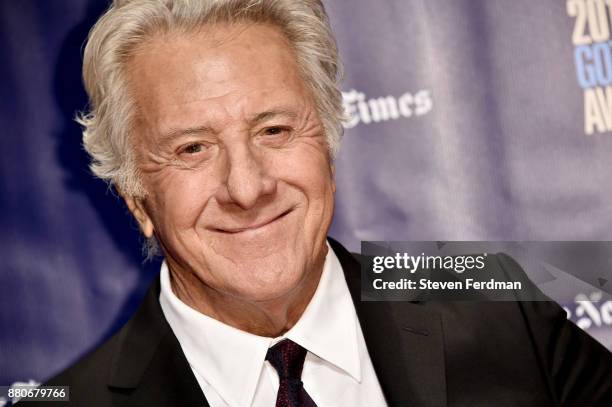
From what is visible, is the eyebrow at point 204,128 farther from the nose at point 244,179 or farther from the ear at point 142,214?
the ear at point 142,214

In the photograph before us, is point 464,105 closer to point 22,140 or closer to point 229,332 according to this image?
point 229,332

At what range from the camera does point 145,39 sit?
1.79m

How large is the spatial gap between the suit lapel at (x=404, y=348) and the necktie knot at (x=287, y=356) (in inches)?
6.6

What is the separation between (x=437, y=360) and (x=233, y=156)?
644mm

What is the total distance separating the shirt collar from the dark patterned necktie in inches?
0.8

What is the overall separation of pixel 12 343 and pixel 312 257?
3.42 feet

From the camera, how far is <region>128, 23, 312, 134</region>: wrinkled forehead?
1.72 metres

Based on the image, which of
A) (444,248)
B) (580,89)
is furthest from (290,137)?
(580,89)

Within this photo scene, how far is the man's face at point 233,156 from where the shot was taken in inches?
67.7

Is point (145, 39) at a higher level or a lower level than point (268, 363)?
higher

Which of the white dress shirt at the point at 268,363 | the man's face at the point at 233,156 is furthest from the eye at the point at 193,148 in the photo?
the white dress shirt at the point at 268,363

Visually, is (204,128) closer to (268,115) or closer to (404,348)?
(268,115)

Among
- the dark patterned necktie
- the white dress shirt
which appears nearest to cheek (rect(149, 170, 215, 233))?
the white dress shirt

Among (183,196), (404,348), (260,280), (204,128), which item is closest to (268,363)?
(260,280)
